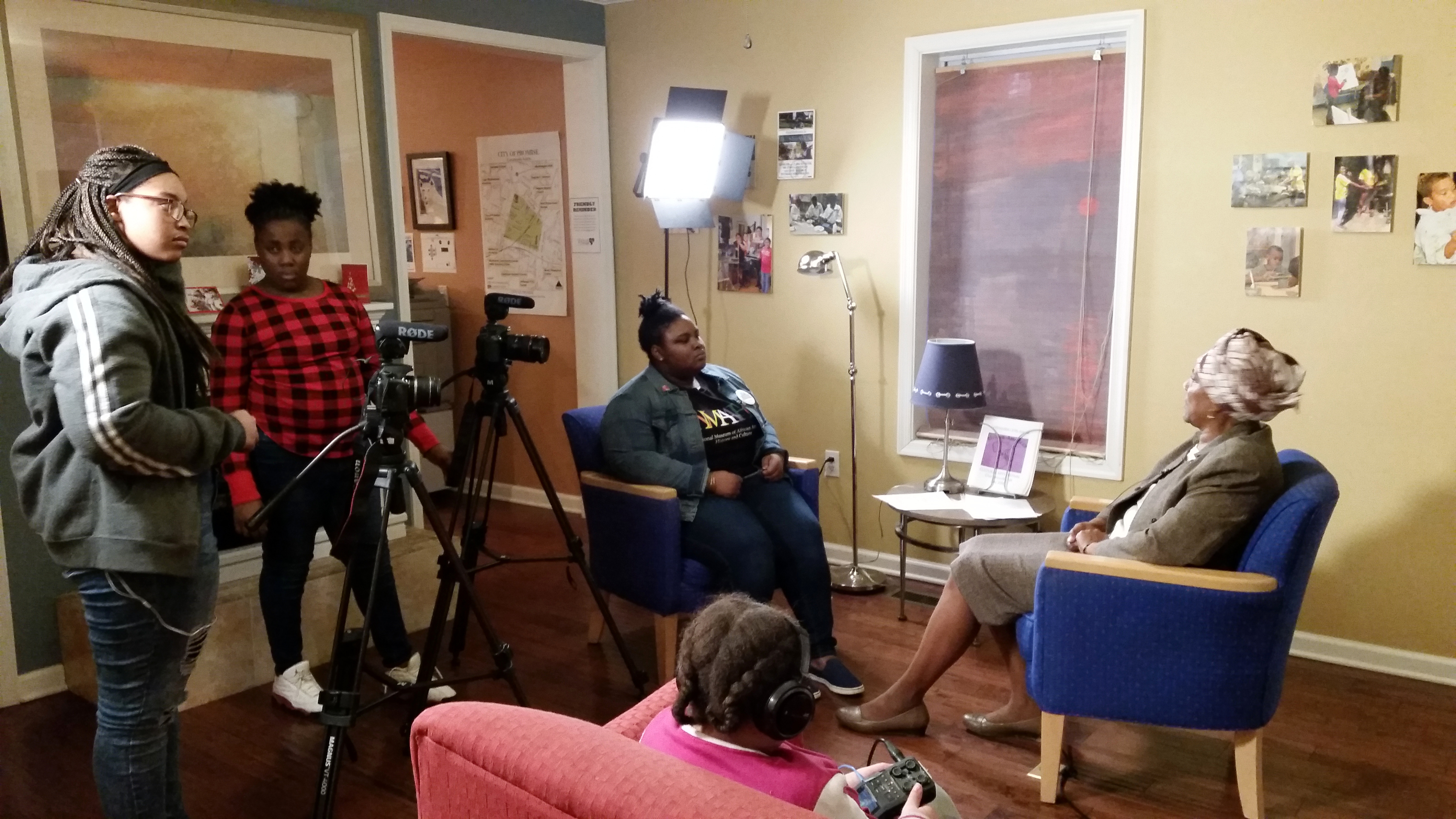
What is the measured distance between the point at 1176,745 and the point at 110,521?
2.46 meters

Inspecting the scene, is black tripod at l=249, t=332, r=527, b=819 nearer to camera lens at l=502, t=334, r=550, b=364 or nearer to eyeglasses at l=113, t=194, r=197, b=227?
camera lens at l=502, t=334, r=550, b=364

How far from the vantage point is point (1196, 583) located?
2186 millimetres

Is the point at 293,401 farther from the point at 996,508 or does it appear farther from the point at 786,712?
the point at 996,508

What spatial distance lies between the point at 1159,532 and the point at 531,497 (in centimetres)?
341

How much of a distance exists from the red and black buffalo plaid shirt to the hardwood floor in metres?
0.68

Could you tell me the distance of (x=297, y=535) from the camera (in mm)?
2703

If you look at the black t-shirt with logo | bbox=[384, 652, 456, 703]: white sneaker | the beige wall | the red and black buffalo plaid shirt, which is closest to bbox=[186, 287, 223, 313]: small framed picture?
the red and black buffalo plaid shirt

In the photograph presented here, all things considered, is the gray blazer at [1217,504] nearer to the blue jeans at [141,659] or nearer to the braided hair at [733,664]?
the braided hair at [733,664]

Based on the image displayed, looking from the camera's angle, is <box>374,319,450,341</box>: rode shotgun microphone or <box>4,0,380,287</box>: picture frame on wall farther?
<box>4,0,380,287</box>: picture frame on wall

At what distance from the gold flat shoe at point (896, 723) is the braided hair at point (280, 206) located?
1.91m

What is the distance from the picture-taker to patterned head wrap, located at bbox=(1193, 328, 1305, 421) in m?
2.26

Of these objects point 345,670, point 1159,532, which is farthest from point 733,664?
point 345,670

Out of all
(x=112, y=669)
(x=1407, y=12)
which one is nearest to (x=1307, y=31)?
(x=1407, y=12)

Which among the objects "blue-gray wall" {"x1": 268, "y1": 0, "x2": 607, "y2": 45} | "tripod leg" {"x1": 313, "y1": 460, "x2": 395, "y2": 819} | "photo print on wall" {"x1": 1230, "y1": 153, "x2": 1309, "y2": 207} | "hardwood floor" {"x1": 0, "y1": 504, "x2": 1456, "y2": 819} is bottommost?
"hardwood floor" {"x1": 0, "y1": 504, "x2": 1456, "y2": 819}
